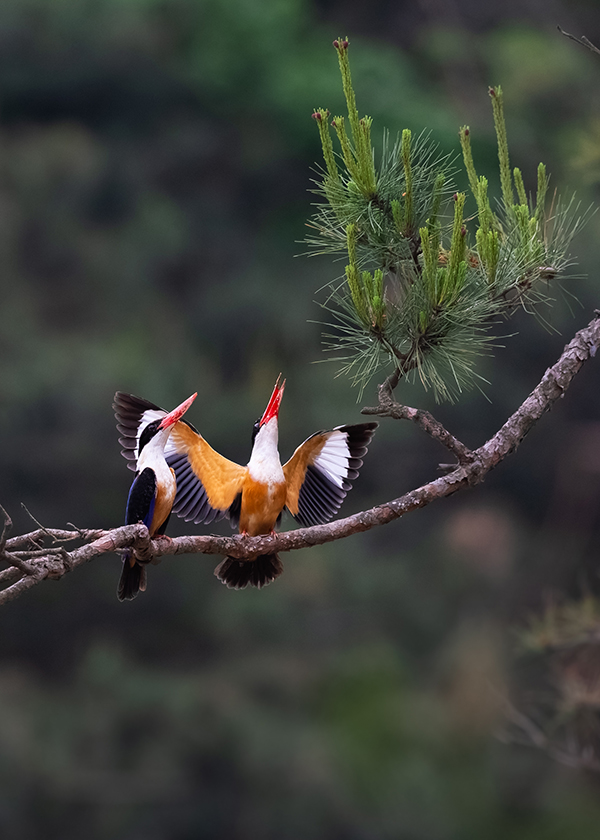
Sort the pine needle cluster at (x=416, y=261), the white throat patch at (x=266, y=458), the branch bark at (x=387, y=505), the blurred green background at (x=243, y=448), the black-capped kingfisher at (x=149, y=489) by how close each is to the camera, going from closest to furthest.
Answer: the branch bark at (x=387, y=505) → the pine needle cluster at (x=416, y=261) → the black-capped kingfisher at (x=149, y=489) → the white throat patch at (x=266, y=458) → the blurred green background at (x=243, y=448)

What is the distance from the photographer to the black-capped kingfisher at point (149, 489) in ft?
4.62

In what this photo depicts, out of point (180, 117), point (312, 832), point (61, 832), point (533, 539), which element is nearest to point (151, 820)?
point (61, 832)

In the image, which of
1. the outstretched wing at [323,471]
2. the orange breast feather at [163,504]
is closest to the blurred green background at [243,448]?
the outstretched wing at [323,471]

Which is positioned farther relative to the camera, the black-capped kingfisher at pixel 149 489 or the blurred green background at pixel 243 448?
the blurred green background at pixel 243 448

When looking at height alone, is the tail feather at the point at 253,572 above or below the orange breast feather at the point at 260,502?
below

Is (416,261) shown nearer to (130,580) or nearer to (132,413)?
(132,413)

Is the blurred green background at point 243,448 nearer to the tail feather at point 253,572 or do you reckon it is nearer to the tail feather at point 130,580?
the tail feather at point 253,572

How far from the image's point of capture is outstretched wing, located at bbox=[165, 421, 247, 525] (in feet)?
5.10

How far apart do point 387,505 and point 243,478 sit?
1.38ft

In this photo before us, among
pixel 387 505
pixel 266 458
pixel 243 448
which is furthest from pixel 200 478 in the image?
pixel 243 448

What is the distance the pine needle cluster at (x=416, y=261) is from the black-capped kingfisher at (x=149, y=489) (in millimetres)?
321

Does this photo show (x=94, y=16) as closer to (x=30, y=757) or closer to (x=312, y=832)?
(x=30, y=757)

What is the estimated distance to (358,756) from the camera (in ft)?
17.5

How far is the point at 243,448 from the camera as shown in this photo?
5113 millimetres
